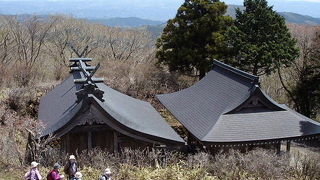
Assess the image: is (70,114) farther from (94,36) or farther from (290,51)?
(94,36)

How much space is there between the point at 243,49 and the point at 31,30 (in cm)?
2192

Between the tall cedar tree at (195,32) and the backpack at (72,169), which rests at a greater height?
the tall cedar tree at (195,32)

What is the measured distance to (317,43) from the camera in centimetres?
2450

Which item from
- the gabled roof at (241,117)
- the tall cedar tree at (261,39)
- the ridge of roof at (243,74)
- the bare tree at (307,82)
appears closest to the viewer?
the gabled roof at (241,117)

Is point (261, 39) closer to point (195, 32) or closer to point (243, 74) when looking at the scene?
point (195, 32)

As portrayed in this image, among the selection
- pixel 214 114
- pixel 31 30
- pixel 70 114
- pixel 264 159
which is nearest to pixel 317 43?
pixel 214 114

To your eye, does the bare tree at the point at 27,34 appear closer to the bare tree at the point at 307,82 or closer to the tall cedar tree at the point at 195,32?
the tall cedar tree at the point at 195,32

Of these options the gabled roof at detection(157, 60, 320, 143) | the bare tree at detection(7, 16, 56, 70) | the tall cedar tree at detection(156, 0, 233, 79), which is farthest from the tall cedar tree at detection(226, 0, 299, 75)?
the bare tree at detection(7, 16, 56, 70)

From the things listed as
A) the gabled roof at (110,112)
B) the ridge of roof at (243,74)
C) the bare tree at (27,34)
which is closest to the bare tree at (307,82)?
the ridge of roof at (243,74)

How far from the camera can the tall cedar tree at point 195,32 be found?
25.6 m

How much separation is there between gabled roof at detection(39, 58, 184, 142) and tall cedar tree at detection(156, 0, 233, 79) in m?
7.68

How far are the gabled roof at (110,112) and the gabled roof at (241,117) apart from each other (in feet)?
4.94

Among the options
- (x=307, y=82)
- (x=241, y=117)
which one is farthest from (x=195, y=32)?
(x=241, y=117)

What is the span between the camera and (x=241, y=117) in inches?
642
